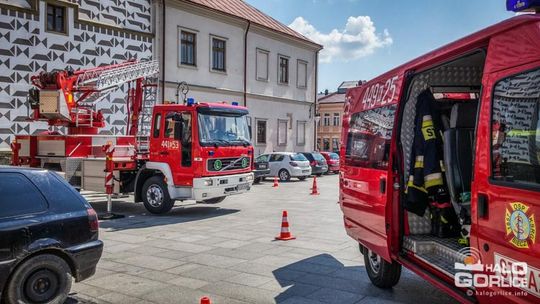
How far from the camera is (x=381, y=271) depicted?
6.01 metres

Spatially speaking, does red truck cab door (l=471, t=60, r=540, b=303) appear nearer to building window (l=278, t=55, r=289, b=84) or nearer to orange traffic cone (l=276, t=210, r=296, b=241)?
orange traffic cone (l=276, t=210, r=296, b=241)

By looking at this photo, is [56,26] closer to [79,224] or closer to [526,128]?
[79,224]

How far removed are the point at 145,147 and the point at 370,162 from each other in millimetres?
9447

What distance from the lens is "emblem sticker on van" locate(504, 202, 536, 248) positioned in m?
2.96

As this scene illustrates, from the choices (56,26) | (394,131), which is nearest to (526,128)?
(394,131)

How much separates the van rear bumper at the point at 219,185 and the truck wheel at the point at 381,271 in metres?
6.69

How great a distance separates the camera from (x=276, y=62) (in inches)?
1271

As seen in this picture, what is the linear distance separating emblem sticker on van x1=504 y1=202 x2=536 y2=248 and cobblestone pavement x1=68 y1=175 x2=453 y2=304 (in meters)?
2.74

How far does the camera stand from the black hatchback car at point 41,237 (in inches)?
191

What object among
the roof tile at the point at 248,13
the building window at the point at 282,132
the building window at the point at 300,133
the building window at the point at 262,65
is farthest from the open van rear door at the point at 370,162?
the building window at the point at 300,133

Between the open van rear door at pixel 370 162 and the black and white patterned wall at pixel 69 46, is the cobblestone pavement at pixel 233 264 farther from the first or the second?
the black and white patterned wall at pixel 69 46

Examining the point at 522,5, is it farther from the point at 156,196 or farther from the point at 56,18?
the point at 56,18

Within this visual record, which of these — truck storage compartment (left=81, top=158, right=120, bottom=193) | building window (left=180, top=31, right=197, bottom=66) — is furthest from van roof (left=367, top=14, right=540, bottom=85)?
building window (left=180, top=31, right=197, bottom=66)

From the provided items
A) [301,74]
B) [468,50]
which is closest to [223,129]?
[468,50]
